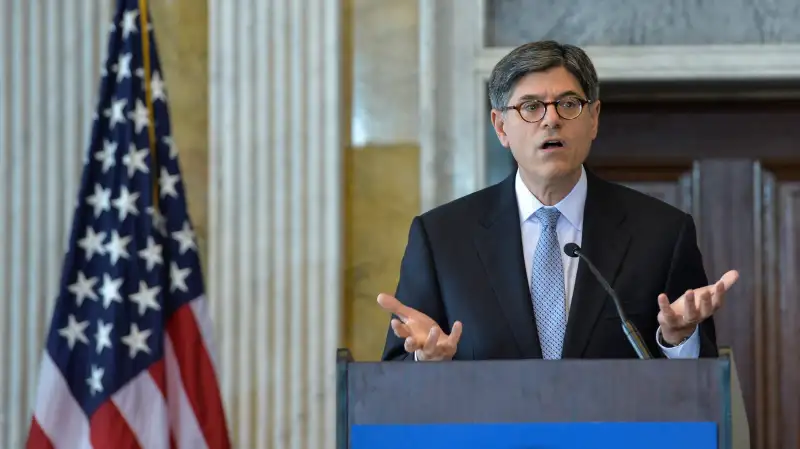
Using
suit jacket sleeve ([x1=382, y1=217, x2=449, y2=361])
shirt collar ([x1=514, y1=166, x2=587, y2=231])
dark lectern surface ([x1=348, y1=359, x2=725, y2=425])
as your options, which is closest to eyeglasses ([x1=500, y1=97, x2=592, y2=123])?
shirt collar ([x1=514, y1=166, x2=587, y2=231])

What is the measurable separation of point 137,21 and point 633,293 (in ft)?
6.87

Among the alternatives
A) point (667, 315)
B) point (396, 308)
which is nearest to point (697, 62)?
point (667, 315)

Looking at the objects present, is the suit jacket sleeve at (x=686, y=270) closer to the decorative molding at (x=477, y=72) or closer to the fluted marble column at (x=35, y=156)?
the decorative molding at (x=477, y=72)

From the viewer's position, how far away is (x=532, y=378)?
1713mm

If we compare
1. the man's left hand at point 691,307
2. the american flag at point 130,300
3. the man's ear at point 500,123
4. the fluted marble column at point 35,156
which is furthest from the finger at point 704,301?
the fluted marble column at point 35,156

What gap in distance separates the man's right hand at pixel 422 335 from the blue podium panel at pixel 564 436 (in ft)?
1.03

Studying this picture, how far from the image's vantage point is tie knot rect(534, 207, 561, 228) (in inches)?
99.0

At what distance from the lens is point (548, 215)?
2.53m

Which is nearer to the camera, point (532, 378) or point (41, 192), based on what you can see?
point (532, 378)

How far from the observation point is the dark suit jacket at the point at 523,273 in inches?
92.9

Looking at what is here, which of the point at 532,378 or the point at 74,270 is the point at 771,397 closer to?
the point at 74,270

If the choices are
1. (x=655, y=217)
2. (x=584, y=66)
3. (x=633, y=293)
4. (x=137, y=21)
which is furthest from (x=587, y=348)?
(x=137, y=21)

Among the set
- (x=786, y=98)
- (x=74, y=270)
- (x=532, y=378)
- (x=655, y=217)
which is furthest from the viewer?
(x=786, y=98)

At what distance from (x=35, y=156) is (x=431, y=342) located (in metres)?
2.52
